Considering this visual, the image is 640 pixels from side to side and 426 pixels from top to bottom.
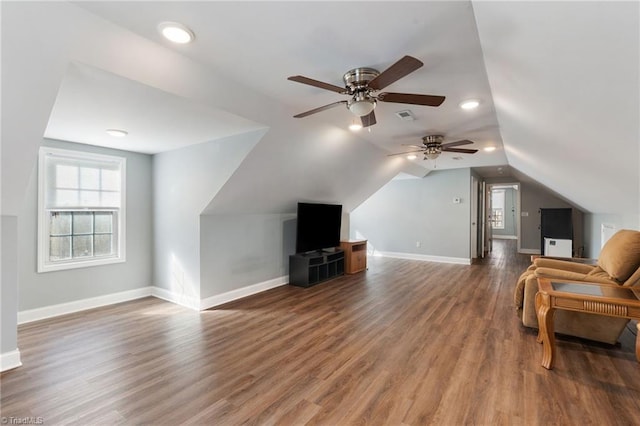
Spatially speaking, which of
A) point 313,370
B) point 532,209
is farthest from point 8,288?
point 532,209

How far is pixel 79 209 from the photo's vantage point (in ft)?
12.8

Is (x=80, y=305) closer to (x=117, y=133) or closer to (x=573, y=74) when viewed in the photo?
(x=117, y=133)

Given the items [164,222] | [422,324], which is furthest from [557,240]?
[164,222]

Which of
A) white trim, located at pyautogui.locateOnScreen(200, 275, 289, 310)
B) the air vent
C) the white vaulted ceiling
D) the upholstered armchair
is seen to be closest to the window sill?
white trim, located at pyautogui.locateOnScreen(200, 275, 289, 310)

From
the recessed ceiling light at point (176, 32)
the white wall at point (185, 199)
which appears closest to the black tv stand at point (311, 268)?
the white wall at point (185, 199)

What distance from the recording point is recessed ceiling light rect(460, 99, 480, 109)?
9.43 feet

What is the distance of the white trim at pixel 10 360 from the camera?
232cm

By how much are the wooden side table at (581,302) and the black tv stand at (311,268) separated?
128 inches

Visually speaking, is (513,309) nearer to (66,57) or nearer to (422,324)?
(422,324)

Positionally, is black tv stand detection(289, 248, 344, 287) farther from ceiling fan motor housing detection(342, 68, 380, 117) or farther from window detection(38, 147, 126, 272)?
ceiling fan motor housing detection(342, 68, 380, 117)

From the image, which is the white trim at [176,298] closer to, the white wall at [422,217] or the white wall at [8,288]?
the white wall at [8,288]

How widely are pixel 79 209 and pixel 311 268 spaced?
11.5ft

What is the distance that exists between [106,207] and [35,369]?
2.38 meters

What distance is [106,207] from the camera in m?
4.16
